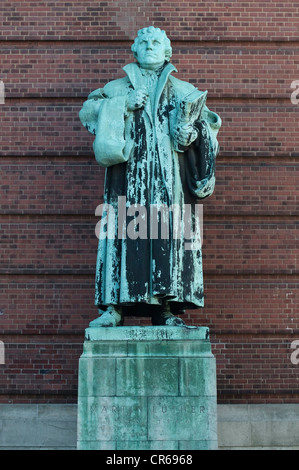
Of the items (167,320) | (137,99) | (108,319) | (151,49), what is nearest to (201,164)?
(137,99)

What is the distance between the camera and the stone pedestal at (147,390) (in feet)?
A: 29.3

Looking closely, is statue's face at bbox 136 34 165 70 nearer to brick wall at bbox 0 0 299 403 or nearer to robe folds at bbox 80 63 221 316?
robe folds at bbox 80 63 221 316

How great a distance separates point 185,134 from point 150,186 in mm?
574

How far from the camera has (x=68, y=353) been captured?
1197cm

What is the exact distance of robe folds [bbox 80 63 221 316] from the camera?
373 inches

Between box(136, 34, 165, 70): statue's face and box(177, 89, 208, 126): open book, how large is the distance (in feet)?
1.64

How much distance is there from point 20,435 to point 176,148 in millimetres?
3967

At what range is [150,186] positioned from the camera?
9656 mm

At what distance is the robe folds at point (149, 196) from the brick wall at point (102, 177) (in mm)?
2410

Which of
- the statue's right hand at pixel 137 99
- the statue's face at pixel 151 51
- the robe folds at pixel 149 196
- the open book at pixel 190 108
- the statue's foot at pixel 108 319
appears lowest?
the statue's foot at pixel 108 319

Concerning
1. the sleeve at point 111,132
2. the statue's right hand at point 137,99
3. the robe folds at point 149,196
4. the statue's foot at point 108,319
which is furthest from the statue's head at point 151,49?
the statue's foot at point 108,319

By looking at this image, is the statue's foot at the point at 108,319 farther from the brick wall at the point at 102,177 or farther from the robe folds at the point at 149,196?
the brick wall at the point at 102,177

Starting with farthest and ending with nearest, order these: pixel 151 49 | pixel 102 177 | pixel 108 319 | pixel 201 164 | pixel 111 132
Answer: pixel 102 177
pixel 151 49
pixel 201 164
pixel 111 132
pixel 108 319

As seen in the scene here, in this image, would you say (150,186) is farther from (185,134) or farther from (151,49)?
(151,49)
